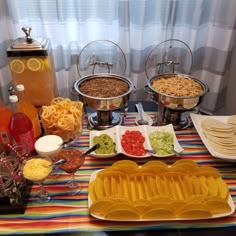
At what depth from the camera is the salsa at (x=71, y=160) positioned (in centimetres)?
86

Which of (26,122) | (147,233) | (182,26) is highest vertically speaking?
(182,26)

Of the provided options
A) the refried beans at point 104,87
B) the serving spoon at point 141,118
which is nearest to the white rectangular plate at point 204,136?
the serving spoon at point 141,118

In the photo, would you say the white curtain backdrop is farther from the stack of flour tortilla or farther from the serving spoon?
the stack of flour tortilla

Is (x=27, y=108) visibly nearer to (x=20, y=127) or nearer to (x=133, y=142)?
(x=20, y=127)

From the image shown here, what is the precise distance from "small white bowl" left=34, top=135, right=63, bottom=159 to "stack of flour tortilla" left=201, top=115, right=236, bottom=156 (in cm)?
62

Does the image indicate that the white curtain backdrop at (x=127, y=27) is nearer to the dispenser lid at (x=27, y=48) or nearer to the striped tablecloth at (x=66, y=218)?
the dispenser lid at (x=27, y=48)

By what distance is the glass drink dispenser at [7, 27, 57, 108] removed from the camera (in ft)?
3.59

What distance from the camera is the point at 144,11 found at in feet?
5.41

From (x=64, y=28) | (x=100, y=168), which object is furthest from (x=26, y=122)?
(x=64, y=28)

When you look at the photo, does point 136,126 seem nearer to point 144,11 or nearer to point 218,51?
point 144,11

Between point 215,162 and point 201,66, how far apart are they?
1024 mm

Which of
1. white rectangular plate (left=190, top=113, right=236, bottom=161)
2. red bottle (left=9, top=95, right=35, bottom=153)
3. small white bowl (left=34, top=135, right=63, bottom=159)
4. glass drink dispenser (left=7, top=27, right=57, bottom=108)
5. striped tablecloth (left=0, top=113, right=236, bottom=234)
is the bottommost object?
striped tablecloth (left=0, top=113, right=236, bottom=234)

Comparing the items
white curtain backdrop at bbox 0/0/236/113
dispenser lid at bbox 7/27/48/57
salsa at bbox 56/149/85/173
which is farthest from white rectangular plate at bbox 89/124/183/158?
white curtain backdrop at bbox 0/0/236/113

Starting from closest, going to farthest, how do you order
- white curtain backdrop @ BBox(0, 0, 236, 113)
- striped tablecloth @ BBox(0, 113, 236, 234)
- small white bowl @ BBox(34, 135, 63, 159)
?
striped tablecloth @ BBox(0, 113, 236, 234) < small white bowl @ BBox(34, 135, 63, 159) < white curtain backdrop @ BBox(0, 0, 236, 113)
